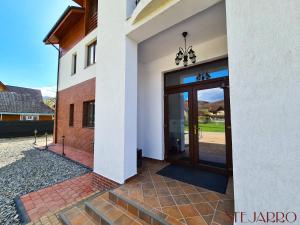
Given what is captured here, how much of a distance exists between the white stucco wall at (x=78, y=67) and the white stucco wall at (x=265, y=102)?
5.91 m

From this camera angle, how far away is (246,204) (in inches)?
61.0

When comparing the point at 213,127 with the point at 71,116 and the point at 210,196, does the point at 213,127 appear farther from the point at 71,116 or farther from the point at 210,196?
the point at 71,116

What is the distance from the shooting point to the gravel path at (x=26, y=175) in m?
2.78

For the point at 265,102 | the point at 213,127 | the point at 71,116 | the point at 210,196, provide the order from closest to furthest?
the point at 265,102 < the point at 210,196 < the point at 213,127 < the point at 71,116

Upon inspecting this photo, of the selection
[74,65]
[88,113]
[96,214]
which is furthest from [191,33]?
[74,65]

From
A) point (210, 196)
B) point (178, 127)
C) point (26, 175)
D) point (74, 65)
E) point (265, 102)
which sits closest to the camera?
point (265, 102)

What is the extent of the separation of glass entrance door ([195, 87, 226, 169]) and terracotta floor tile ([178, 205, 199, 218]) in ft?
5.88

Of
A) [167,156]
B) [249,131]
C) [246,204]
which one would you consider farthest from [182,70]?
[246,204]

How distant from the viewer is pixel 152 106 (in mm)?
4703

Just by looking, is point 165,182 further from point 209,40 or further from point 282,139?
point 209,40

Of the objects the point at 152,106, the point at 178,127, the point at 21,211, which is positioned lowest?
the point at 21,211

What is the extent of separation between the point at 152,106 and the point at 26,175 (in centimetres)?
439

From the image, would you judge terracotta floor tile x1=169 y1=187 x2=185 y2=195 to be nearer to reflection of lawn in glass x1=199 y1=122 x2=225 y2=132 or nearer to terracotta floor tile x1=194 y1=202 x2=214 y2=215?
terracotta floor tile x1=194 y1=202 x2=214 y2=215

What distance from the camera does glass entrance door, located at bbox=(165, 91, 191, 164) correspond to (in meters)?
4.10
